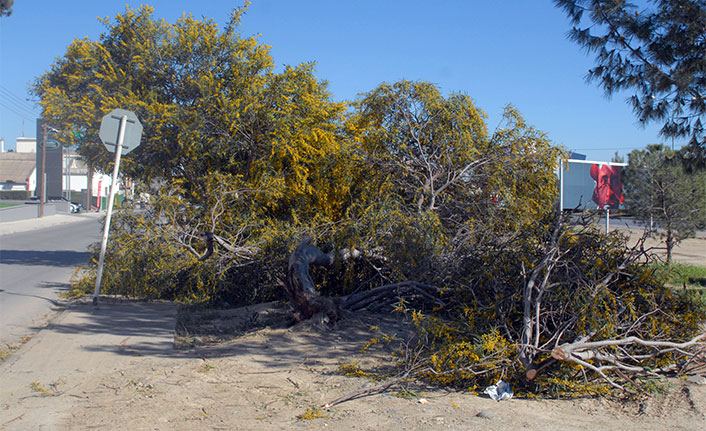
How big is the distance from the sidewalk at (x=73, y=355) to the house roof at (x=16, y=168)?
303 ft

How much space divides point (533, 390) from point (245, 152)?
7560 millimetres

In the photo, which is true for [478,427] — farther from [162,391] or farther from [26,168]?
[26,168]

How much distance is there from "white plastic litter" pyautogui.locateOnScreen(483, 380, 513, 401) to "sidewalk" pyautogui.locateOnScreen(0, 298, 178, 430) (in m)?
3.39

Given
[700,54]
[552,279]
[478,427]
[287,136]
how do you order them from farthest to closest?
[287,136] < [700,54] < [552,279] < [478,427]

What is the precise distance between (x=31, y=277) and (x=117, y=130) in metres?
5.68

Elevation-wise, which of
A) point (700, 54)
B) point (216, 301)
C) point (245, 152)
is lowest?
point (216, 301)

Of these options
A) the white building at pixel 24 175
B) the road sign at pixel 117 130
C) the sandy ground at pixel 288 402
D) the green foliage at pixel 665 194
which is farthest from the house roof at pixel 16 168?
the sandy ground at pixel 288 402

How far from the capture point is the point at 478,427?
4.31 meters

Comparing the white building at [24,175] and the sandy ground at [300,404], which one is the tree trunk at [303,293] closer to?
the sandy ground at [300,404]

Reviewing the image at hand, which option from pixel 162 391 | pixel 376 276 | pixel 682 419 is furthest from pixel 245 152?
pixel 682 419

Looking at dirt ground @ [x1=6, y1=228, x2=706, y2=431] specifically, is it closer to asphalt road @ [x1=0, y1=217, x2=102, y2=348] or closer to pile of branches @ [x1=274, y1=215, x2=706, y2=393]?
pile of branches @ [x1=274, y1=215, x2=706, y2=393]

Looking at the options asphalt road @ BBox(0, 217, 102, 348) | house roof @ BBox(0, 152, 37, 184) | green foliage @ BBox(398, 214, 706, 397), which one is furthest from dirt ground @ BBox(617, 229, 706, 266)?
house roof @ BBox(0, 152, 37, 184)

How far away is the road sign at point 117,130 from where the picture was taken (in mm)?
9156

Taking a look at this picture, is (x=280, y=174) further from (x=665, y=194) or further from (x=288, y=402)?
(x=665, y=194)
